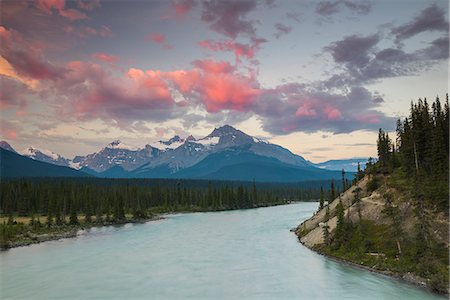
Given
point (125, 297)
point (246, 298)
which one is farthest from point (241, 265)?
point (125, 297)

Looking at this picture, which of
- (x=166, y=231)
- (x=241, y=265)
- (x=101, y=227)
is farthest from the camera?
(x=101, y=227)

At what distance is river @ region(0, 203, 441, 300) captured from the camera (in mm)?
53281

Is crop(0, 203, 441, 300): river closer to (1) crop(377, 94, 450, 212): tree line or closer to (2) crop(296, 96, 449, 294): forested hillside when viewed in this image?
(2) crop(296, 96, 449, 294): forested hillside

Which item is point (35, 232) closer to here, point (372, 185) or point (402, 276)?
point (372, 185)

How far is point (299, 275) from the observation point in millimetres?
62000

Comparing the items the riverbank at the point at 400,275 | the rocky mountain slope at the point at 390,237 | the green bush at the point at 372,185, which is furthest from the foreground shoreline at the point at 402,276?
the green bush at the point at 372,185

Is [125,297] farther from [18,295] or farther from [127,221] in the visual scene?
[127,221]

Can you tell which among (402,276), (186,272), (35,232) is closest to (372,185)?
(402,276)

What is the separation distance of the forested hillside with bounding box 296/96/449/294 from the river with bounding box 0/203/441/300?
3.71m

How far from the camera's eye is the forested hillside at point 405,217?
57281 millimetres

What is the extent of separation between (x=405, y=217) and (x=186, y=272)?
1595 inches

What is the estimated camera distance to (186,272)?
2598 inches

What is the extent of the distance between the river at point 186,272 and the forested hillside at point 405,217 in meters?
3.71

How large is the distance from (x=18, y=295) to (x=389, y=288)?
51.8 meters
